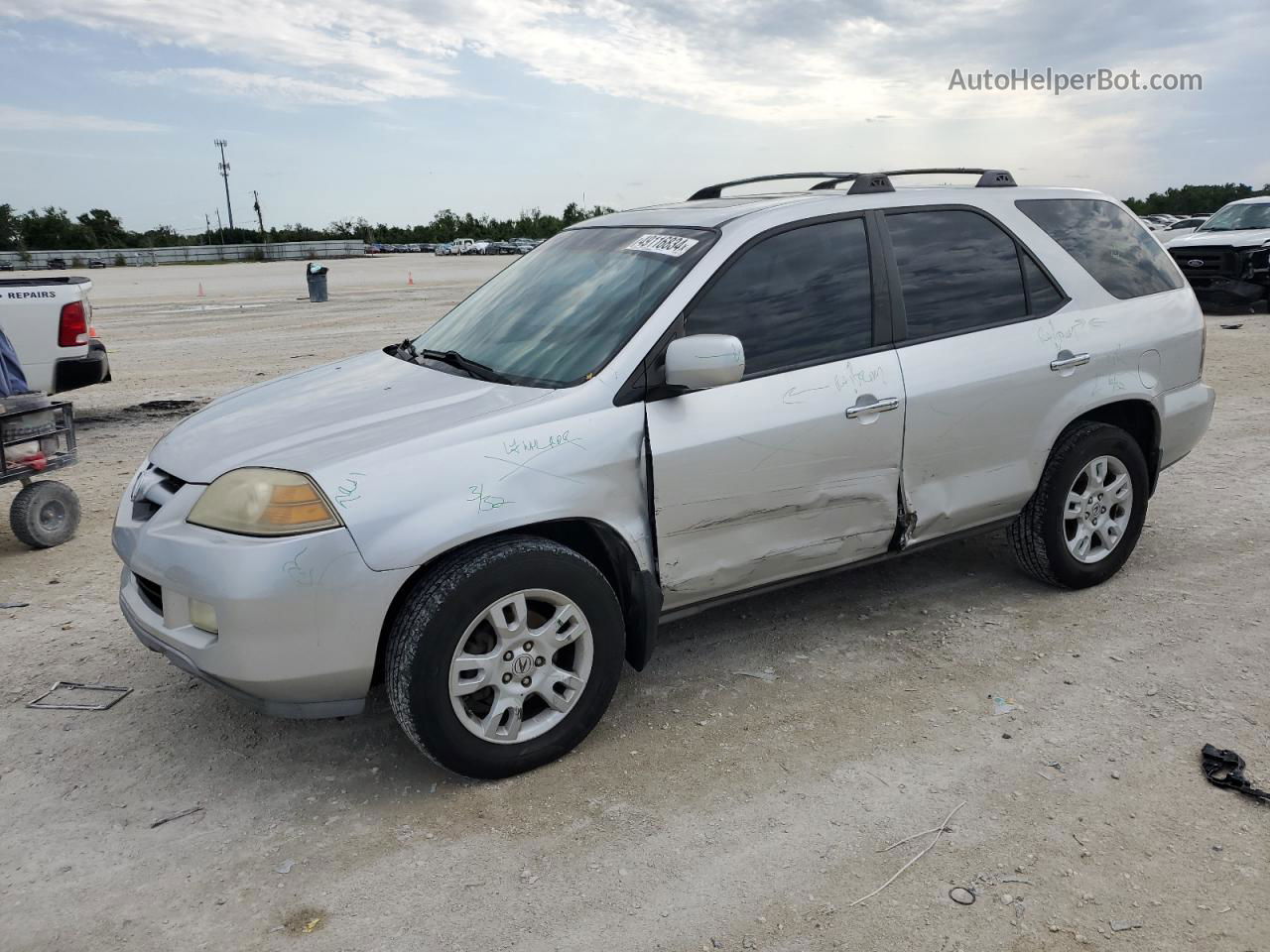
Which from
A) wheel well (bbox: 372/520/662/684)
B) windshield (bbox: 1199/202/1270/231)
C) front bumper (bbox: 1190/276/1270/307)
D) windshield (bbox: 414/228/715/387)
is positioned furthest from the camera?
windshield (bbox: 1199/202/1270/231)

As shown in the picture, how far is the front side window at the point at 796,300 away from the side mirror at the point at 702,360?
0.27 m

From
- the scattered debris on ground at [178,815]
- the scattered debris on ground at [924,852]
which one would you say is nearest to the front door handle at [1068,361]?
the scattered debris on ground at [924,852]

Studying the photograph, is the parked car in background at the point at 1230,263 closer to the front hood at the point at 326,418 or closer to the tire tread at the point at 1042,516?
the tire tread at the point at 1042,516

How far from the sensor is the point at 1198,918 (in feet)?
8.55

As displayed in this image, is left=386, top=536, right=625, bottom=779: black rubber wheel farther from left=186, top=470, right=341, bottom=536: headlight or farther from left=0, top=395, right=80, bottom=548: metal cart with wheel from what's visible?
left=0, top=395, right=80, bottom=548: metal cart with wheel

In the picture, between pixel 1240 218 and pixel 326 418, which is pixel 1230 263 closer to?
pixel 1240 218

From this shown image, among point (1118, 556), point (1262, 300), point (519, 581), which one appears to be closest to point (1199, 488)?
point (1118, 556)

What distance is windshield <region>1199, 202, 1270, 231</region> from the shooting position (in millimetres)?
16875

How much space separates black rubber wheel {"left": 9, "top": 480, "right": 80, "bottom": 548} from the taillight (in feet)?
10.6

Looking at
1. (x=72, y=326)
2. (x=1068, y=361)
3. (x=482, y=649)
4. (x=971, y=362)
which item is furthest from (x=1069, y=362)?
(x=72, y=326)

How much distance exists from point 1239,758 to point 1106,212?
267 centimetres

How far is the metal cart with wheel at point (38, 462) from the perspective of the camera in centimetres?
556

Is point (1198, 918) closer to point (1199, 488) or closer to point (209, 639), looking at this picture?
point (209, 639)

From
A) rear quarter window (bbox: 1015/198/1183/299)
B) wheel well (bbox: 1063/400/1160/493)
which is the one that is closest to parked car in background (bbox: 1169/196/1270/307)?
rear quarter window (bbox: 1015/198/1183/299)
